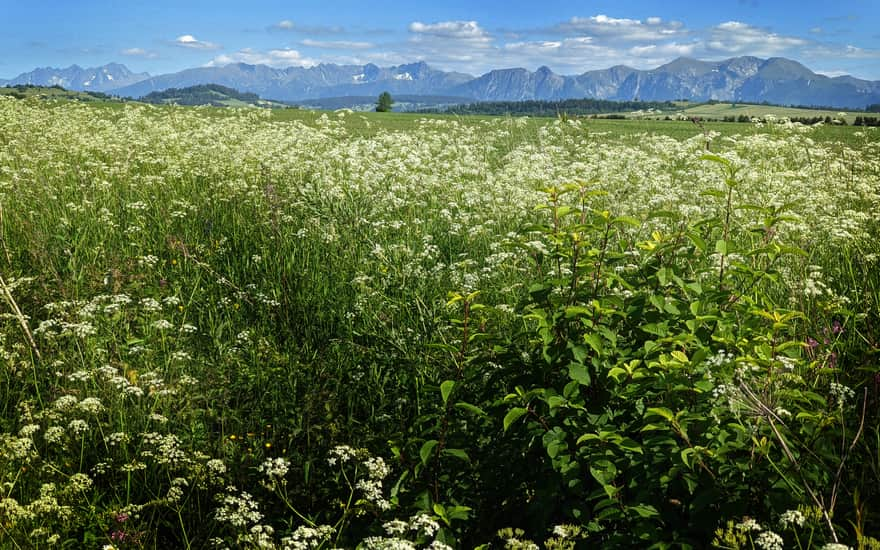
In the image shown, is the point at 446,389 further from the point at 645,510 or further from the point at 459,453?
the point at 645,510

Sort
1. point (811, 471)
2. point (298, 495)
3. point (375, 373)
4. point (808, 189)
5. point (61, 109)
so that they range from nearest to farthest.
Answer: point (811, 471)
point (298, 495)
point (375, 373)
point (808, 189)
point (61, 109)

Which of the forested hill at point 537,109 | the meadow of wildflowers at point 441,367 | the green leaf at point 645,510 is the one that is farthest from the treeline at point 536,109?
the green leaf at point 645,510

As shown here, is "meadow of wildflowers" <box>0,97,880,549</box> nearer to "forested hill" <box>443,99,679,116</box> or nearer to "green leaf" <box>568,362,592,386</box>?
"green leaf" <box>568,362,592,386</box>

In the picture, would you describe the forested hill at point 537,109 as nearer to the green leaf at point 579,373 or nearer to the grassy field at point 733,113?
the grassy field at point 733,113

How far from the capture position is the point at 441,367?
4766 mm

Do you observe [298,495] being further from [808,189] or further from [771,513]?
[808,189]

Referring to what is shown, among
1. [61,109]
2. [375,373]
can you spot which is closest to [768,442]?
[375,373]

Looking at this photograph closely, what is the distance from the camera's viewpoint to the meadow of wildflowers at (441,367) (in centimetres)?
314

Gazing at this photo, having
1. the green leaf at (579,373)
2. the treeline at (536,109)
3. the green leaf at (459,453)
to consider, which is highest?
the treeline at (536,109)

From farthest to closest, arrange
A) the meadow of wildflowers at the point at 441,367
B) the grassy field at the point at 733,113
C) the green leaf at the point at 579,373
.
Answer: the grassy field at the point at 733,113 < the green leaf at the point at 579,373 < the meadow of wildflowers at the point at 441,367

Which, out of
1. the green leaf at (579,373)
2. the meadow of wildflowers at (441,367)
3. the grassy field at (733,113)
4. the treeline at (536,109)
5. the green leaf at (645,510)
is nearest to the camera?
the green leaf at (645,510)

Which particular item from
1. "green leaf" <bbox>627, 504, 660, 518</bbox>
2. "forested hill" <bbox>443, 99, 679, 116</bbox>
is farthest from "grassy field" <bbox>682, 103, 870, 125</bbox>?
"green leaf" <bbox>627, 504, 660, 518</bbox>

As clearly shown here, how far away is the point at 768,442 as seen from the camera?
305cm

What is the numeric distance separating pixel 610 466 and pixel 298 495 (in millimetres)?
2370
